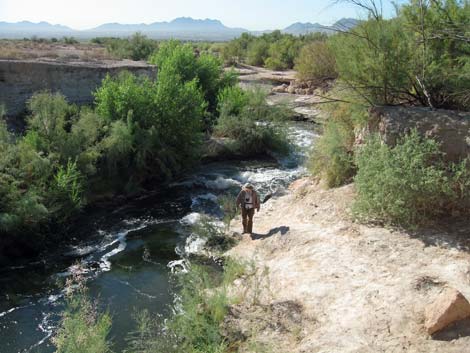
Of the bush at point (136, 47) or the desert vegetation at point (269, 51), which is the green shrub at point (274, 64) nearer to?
the desert vegetation at point (269, 51)

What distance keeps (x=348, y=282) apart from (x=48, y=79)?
16.3m

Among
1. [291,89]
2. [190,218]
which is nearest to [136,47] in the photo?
[291,89]

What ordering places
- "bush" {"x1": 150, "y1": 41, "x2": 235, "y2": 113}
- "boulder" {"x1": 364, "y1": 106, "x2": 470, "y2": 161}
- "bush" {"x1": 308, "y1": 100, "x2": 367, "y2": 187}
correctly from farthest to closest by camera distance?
"bush" {"x1": 150, "y1": 41, "x2": 235, "y2": 113}, "bush" {"x1": 308, "y1": 100, "x2": 367, "y2": 187}, "boulder" {"x1": 364, "y1": 106, "x2": 470, "y2": 161}

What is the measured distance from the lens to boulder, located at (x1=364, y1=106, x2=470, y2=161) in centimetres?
969

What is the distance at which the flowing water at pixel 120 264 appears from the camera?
847 cm

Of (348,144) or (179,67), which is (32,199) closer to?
(348,144)

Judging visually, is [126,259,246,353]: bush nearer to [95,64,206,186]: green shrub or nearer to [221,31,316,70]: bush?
[95,64,206,186]: green shrub

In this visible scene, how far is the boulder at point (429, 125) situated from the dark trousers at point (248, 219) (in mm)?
3271

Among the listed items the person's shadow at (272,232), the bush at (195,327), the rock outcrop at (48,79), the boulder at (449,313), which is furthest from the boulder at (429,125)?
the rock outcrop at (48,79)

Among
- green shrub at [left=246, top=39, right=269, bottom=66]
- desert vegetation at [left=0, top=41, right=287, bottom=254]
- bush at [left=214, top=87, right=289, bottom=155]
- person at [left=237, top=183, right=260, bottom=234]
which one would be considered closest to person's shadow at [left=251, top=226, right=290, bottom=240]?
person at [left=237, top=183, right=260, bottom=234]

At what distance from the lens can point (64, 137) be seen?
1394 cm

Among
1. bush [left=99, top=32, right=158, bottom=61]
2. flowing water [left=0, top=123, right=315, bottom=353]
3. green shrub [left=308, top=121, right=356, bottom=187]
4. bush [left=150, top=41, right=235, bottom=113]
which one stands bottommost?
flowing water [left=0, top=123, right=315, bottom=353]

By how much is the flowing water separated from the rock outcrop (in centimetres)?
683

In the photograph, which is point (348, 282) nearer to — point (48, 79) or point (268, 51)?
point (48, 79)
